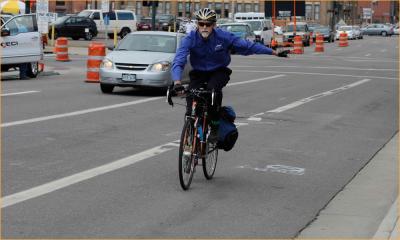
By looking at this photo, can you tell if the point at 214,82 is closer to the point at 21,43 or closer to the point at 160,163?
the point at 160,163

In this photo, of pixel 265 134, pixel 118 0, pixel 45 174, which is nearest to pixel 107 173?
pixel 45 174

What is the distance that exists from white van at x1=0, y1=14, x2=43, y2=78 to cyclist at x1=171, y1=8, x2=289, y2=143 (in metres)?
14.4

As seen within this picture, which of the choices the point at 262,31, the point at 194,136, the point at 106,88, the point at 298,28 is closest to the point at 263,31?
the point at 262,31

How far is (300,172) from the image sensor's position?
393 inches

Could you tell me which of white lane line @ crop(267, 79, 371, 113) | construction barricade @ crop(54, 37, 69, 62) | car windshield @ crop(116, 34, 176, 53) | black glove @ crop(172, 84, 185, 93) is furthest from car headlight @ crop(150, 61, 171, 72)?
construction barricade @ crop(54, 37, 69, 62)

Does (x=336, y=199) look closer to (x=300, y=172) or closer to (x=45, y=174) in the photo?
(x=300, y=172)

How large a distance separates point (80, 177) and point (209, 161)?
1.47 metres

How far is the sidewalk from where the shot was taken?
7141 millimetres

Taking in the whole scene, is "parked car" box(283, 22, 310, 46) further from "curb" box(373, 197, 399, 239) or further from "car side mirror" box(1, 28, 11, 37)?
"curb" box(373, 197, 399, 239)

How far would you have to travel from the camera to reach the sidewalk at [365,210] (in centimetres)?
714

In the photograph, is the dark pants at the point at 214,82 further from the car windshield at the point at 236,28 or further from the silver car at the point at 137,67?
the car windshield at the point at 236,28

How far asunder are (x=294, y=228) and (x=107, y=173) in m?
2.82

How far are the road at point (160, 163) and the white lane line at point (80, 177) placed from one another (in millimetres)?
18

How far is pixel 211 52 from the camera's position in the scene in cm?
875
